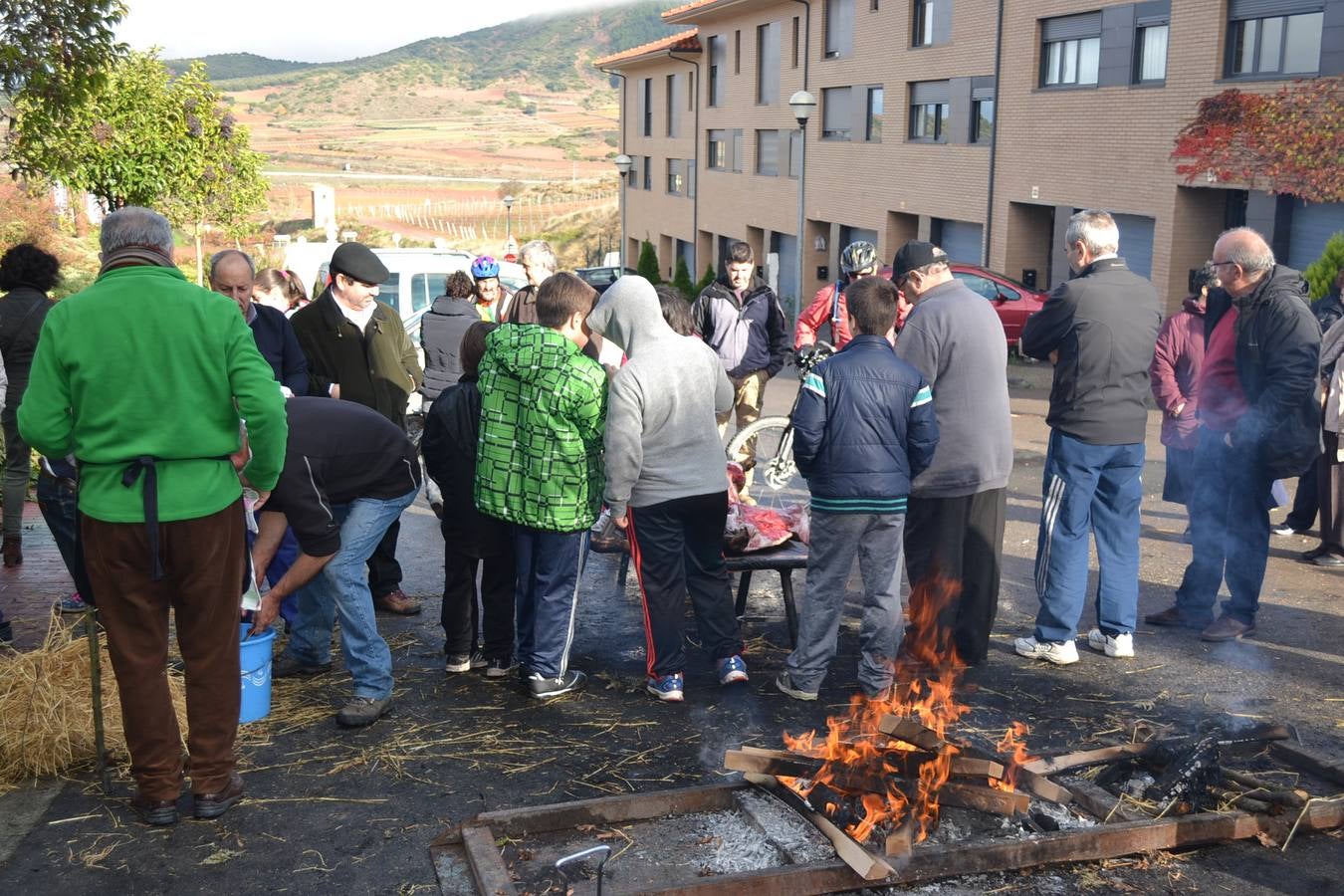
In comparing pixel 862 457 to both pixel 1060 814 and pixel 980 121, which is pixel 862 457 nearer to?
pixel 1060 814

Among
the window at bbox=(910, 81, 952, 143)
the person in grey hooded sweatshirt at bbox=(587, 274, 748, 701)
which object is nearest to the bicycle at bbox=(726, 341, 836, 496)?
the person in grey hooded sweatshirt at bbox=(587, 274, 748, 701)

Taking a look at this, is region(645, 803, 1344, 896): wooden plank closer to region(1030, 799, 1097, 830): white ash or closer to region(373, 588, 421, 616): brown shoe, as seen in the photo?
region(1030, 799, 1097, 830): white ash

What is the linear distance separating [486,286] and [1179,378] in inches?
205

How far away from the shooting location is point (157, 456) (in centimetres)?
441

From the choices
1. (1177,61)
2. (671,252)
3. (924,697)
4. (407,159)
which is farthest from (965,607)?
(407,159)

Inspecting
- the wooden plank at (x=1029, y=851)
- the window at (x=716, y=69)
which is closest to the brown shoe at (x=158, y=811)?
the wooden plank at (x=1029, y=851)

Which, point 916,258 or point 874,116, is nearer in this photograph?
point 916,258

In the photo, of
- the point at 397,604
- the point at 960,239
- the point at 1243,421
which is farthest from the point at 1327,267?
the point at 397,604

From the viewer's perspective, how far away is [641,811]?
15.1 feet

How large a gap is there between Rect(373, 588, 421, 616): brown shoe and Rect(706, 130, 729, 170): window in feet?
115

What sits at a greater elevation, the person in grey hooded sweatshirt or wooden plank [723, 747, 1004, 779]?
the person in grey hooded sweatshirt

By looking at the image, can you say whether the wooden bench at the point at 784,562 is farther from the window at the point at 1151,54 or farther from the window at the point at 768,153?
the window at the point at 768,153

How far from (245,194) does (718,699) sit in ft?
72.6

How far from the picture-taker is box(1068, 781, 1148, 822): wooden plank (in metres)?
4.55
